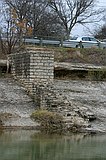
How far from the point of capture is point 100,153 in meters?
17.2

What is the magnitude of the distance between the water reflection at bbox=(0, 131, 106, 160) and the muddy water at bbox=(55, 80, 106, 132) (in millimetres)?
2488

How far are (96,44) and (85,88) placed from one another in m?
12.4

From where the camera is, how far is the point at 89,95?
90.6 ft

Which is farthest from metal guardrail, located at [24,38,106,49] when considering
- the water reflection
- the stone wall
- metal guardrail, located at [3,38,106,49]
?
the water reflection

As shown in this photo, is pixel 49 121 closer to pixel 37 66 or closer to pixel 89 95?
pixel 37 66

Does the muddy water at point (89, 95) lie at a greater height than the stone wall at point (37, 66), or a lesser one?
lesser

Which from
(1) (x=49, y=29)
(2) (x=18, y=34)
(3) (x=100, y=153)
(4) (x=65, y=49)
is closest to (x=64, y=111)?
(3) (x=100, y=153)

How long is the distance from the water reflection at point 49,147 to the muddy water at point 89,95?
249 cm

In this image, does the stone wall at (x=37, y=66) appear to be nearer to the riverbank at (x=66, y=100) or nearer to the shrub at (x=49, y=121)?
the riverbank at (x=66, y=100)

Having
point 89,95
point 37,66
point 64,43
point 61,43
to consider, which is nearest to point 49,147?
point 37,66

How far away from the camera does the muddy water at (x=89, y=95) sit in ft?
80.0

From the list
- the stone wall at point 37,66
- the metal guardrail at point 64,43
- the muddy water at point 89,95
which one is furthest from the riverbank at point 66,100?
the metal guardrail at point 64,43

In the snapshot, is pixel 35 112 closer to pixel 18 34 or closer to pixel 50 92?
pixel 50 92

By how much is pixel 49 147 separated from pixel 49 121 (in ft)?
15.0
